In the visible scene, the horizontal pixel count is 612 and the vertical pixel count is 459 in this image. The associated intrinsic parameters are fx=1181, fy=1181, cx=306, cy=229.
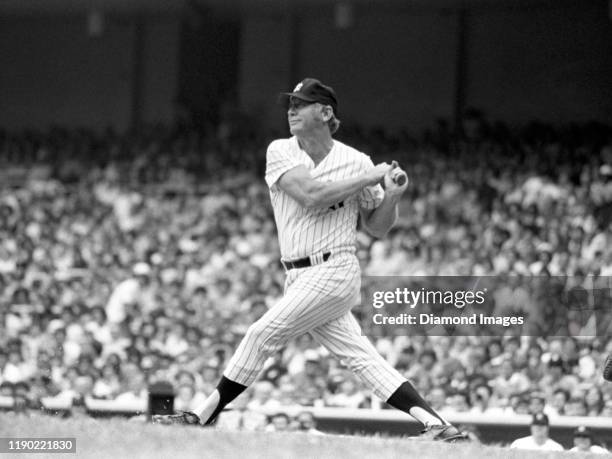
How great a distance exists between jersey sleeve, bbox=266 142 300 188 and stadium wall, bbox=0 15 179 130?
14520 millimetres

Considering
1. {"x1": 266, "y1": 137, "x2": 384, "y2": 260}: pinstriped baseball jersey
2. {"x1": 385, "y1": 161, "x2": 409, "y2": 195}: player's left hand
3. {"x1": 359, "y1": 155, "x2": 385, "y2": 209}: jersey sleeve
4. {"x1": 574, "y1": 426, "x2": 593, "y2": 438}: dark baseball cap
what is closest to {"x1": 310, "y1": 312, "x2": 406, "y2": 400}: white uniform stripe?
{"x1": 266, "y1": 137, "x2": 384, "y2": 260}: pinstriped baseball jersey

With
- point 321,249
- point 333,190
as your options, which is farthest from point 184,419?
point 333,190

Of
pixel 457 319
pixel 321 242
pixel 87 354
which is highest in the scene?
pixel 321 242

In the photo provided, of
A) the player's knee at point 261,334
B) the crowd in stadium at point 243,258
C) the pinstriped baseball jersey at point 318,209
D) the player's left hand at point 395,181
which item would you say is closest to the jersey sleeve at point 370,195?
the pinstriped baseball jersey at point 318,209

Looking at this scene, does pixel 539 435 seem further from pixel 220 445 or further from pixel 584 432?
pixel 220 445

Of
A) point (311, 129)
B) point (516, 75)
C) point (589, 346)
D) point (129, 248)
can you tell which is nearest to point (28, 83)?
point (129, 248)

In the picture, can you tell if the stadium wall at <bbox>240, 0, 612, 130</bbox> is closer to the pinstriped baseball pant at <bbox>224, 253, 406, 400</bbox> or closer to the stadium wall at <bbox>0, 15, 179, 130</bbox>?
the stadium wall at <bbox>0, 15, 179, 130</bbox>

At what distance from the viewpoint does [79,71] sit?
68.1ft

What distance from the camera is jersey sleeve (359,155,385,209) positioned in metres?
5.51

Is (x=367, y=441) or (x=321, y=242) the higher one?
(x=321, y=242)

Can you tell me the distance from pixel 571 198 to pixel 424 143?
139 inches

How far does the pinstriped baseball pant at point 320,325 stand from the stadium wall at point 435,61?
1187 cm

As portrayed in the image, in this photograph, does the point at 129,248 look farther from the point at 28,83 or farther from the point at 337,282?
the point at 337,282

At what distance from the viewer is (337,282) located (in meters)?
5.36
